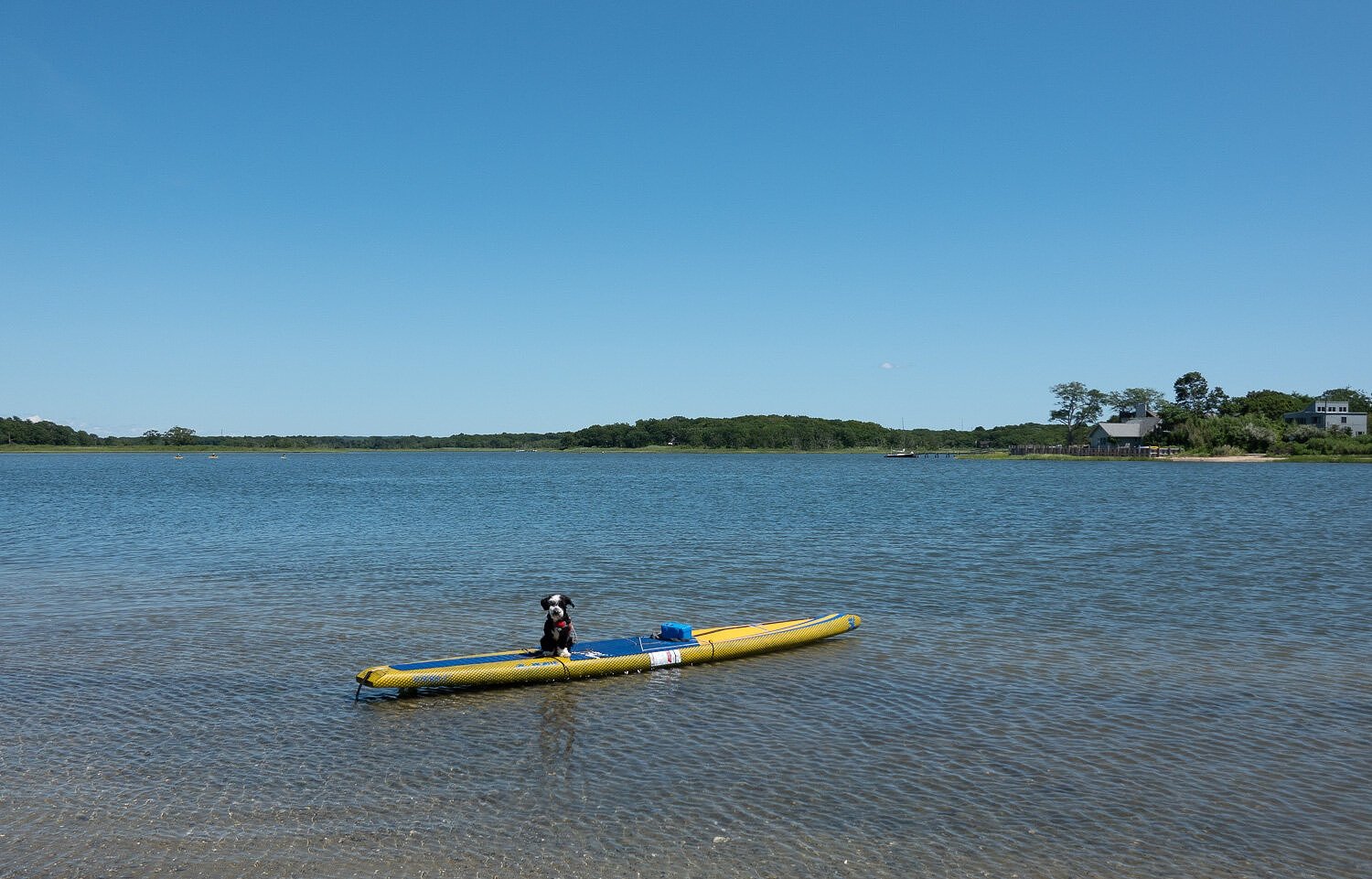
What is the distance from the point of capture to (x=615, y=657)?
52.6 ft

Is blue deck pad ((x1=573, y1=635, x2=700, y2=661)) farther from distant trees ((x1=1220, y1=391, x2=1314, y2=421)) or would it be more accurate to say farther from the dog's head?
distant trees ((x1=1220, y1=391, x2=1314, y2=421))

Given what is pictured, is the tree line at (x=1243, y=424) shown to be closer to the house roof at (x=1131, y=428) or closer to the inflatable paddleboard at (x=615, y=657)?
the house roof at (x=1131, y=428)

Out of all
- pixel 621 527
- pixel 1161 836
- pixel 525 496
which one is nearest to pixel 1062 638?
pixel 1161 836

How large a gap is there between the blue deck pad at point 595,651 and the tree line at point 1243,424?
464ft

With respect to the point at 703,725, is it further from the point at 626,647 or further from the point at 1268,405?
the point at 1268,405

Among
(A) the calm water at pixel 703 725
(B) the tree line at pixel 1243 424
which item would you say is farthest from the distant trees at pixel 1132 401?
(A) the calm water at pixel 703 725

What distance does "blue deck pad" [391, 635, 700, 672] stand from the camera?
581 inches

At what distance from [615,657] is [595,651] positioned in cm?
42

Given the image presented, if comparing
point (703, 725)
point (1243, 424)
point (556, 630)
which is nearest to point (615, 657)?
point (556, 630)

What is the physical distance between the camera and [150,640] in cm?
1850

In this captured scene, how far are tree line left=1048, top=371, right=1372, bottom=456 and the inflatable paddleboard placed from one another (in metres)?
139

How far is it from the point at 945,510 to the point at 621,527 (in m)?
21.0

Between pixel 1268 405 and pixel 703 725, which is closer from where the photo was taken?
pixel 703 725

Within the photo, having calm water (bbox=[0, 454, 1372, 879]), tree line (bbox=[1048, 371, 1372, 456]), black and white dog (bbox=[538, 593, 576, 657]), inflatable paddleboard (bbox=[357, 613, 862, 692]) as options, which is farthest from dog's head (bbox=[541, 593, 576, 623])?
tree line (bbox=[1048, 371, 1372, 456])
